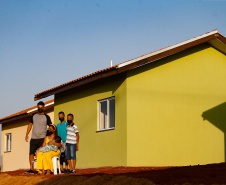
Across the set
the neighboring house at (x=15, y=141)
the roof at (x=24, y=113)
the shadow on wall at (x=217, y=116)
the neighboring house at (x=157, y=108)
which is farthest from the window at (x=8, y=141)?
the shadow on wall at (x=217, y=116)

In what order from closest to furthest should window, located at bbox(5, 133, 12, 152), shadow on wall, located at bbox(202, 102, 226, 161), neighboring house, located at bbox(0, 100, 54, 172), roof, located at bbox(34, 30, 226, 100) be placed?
1. roof, located at bbox(34, 30, 226, 100)
2. shadow on wall, located at bbox(202, 102, 226, 161)
3. neighboring house, located at bbox(0, 100, 54, 172)
4. window, located at bbox(5, 133, 12, 152)

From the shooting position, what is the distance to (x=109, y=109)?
17.5 metres

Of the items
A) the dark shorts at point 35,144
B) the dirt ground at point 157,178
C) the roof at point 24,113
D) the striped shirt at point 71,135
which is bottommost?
the dirt ground at point 157,178

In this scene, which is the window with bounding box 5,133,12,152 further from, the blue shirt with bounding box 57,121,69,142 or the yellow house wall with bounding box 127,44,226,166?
the blue shirt with bounding box 57,121,69,142

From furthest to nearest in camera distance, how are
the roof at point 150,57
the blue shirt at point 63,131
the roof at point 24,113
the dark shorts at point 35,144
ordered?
1. the roof at point 24,113
2. the roof at point 150,57
3. the blue shirt at point 63,131
4. the dark shorts at point 35,144

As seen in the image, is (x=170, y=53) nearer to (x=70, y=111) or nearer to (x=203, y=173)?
(x=70, y=111)

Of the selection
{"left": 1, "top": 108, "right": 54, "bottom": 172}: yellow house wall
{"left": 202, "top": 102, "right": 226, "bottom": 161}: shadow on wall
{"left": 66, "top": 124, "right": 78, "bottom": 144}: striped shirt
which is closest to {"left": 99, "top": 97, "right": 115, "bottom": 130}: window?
{"left": 66, "top": 124, "right": 78, "bottom": 144}: striped shirt

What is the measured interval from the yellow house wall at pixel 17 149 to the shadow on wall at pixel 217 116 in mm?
11150

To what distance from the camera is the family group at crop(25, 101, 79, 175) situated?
13047mm

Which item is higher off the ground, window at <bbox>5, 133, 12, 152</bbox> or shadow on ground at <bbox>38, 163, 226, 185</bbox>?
window at <bbox>5, 133, 12, 152</bbox>

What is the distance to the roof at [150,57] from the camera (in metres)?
15.9

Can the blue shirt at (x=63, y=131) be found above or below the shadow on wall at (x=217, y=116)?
below

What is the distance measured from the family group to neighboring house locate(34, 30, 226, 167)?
106 inches

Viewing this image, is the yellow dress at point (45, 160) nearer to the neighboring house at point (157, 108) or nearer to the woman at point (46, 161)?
the woman at point (46, 161)
